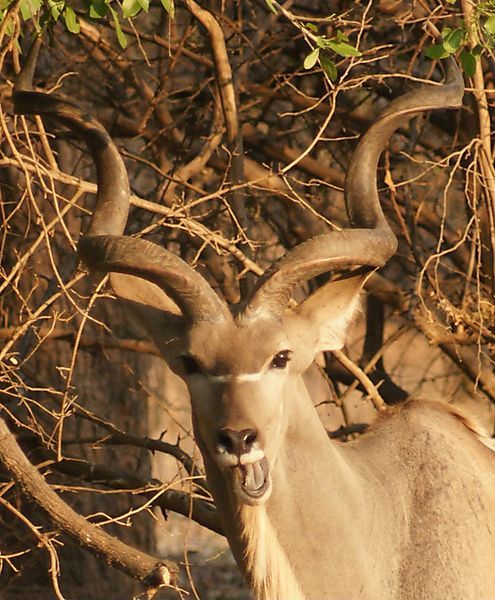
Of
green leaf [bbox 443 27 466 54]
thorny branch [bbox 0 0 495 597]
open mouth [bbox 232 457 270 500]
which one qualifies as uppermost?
green leaf [bbox 443 27 466 54]

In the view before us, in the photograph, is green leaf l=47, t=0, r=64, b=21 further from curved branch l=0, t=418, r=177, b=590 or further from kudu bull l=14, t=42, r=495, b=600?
curved branch l=0, t=418, r=177, b=590

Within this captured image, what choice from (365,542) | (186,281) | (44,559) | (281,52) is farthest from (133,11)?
(44,559)

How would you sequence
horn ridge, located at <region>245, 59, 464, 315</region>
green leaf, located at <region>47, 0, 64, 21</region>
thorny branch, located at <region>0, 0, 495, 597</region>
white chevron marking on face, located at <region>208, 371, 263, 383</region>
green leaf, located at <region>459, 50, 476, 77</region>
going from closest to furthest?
white chevron marking on face, located at <region>208, 371, 263, 383</region> → horn ridge, located at <region>245, 59, 464, 315</region> → green leaf, located at <region>47, 0, 64, 21</region> → green leaf, located at <region>459, 50, 476, 77</region> → thorny branch, located at <region>0, 0, 495, 597</region>

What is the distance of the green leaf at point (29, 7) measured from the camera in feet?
9.65

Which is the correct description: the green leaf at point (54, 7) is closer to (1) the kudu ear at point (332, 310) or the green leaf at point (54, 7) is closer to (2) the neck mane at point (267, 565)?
(1) the kudu ear at point (332, 310)

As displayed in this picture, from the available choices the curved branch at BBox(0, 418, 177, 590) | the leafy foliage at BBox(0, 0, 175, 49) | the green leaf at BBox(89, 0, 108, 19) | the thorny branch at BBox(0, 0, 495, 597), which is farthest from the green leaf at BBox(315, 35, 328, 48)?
the curved branch at BBox(0, 418, 177, 590)

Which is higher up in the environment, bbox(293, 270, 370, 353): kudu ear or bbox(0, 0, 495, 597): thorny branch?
bbox(293, 270, 370, 353): kudu ear

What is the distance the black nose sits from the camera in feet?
8.26

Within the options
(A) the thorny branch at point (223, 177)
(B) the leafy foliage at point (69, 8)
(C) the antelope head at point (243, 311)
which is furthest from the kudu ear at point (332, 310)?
(A) the thorny branch at point (223, 177)

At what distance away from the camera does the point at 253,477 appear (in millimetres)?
2580

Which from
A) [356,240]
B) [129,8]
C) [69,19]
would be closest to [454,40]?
[356,240]

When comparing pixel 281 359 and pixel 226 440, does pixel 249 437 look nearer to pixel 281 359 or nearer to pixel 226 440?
pixel 226 440

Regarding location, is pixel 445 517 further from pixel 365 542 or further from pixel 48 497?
pixel 48 497

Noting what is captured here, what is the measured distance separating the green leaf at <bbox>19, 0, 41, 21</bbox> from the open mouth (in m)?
1.24
